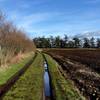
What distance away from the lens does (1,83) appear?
1773cm

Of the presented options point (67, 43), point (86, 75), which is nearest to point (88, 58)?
point (86, 75)

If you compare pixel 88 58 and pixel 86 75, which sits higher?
pixel 86 75

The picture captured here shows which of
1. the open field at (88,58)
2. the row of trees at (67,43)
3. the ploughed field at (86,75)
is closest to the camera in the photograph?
the ploughed field at (86,75)

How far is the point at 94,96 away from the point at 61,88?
276 cm

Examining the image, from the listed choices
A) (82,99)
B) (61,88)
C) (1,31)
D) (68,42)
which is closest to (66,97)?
(82,99)

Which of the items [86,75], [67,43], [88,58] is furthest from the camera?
[67,43]

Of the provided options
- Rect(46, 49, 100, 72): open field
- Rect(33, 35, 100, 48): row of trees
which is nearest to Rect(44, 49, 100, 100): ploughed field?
Rect(46, 49, 100, 72): open field

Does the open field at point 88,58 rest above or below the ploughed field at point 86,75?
below

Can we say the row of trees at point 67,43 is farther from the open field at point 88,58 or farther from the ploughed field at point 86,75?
the ploughed field at point 86,75

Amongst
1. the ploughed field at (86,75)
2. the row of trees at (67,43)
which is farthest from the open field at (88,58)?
the row of trees at (67,43)

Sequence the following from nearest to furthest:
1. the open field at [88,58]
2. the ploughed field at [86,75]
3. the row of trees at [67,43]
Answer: the ploughed field at [86,75]
the open field at [88,58]
the row of trees at [67,43]

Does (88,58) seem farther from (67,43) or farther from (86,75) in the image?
(67,43)

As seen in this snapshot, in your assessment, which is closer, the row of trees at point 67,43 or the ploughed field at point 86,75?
the ploughed field at point 86,75

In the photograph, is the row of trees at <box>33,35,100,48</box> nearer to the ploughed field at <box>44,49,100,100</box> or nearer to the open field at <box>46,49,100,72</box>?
the open field at <box>46,49,100,72</box>
